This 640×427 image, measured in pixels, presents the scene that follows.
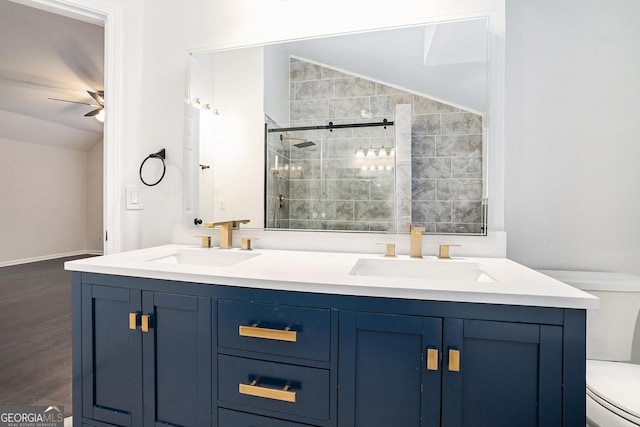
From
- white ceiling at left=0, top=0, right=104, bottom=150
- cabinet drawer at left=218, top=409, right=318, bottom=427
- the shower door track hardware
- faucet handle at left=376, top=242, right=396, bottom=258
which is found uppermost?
white ceiling at left=0, top=0, right=104, bottom=150

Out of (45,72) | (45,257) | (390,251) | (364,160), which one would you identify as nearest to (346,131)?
(364,160)

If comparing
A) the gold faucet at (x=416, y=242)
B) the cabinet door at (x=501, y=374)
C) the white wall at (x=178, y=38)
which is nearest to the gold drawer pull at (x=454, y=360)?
the cabinet door at (x=501, y=374)

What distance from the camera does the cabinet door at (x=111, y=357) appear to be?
1214mm

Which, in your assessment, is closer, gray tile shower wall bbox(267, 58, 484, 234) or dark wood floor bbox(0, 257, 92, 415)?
gray tile shower wall bbox(267, 58, 484, 234)

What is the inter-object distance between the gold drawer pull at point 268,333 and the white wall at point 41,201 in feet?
22.7

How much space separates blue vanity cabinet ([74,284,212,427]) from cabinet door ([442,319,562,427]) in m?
0.80

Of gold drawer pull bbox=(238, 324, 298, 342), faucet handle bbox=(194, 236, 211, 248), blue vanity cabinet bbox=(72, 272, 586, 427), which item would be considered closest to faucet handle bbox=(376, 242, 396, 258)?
blue vanity cabinet bbox=(72, 272, 586, 427)

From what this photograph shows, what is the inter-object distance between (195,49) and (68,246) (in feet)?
23.2

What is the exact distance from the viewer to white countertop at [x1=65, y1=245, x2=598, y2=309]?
2.93ft

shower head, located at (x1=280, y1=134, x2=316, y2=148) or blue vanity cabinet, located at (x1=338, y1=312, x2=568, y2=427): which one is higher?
shower head, located at (x1=280, y1=134, x2=316, y2=148)

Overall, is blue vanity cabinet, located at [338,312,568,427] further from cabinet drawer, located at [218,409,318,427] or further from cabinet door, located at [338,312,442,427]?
cabinet drawer, located at [218,409,318,427]

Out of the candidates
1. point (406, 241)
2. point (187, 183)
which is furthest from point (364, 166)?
point (187, 183)

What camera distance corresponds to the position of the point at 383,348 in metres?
0.97

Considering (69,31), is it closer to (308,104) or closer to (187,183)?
(187,183)
